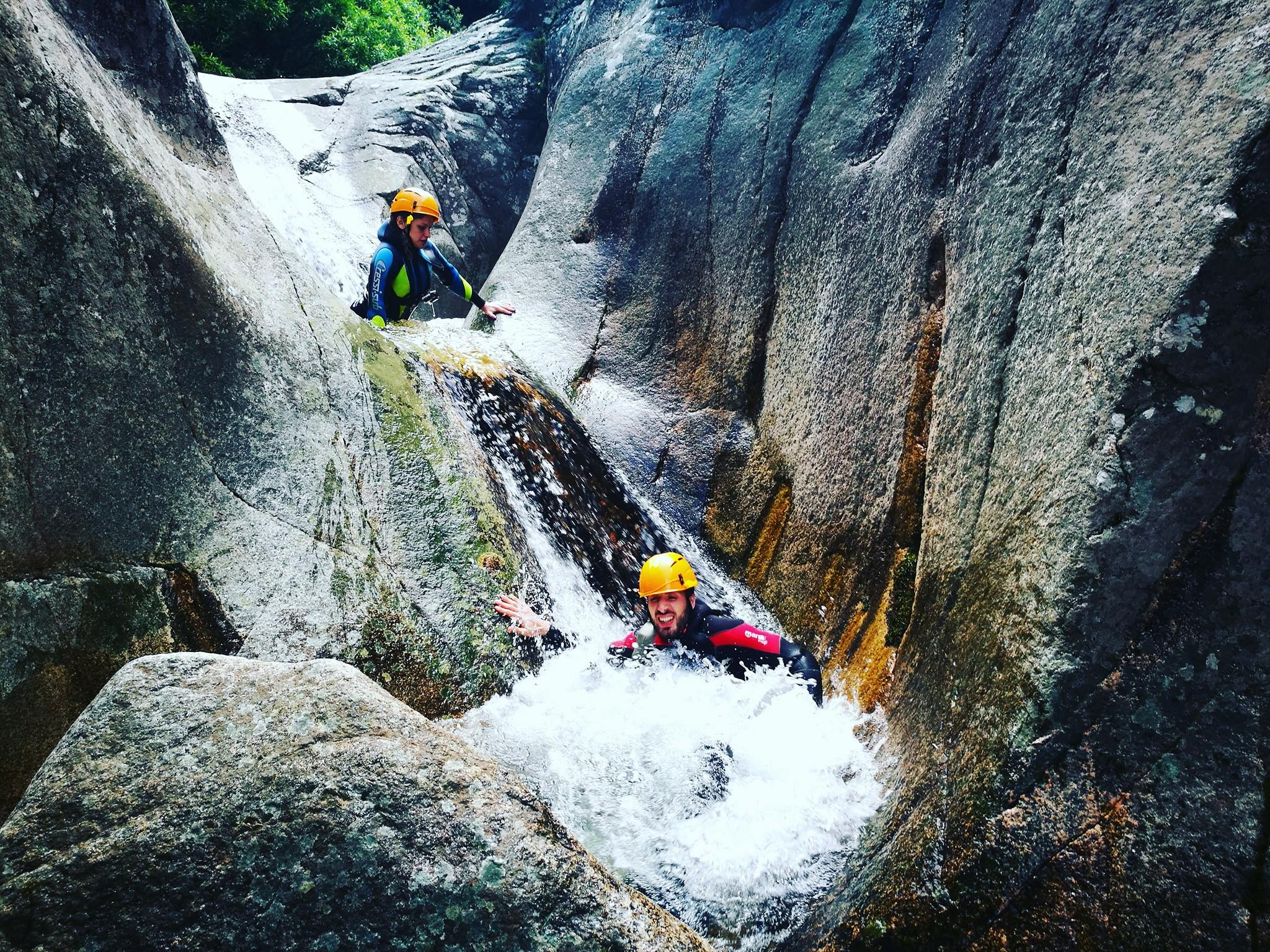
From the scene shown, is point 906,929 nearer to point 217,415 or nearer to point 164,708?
point 164,708

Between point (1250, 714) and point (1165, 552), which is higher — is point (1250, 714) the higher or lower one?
the lower one

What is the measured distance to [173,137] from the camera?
202 inches

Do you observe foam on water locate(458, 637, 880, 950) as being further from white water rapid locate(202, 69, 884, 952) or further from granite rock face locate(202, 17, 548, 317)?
granite rock face locate(202, 17, 548, 317)

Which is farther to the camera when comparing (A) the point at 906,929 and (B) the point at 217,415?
(B) the point at 217,415

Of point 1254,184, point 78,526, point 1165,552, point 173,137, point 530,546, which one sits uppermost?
point 173,137

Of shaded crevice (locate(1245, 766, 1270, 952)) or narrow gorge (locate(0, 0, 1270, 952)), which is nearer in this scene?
narrow gorge (locate(0, 0, 1270, 952))

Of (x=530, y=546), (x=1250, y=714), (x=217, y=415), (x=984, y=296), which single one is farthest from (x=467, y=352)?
(x=1250, y=714)

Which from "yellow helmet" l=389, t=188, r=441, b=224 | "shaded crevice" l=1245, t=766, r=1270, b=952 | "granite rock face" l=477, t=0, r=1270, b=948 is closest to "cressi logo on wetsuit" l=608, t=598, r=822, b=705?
"granite rock face" l=477, t=0, r=1270, b=948

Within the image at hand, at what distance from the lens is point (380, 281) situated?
24.9 ft

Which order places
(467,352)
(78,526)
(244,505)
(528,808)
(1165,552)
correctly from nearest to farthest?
(528,808) < (1165,552) < (78,526) < (244,505) < (467,352)

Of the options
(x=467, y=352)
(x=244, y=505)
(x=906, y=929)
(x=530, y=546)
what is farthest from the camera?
(x=467, y=352)

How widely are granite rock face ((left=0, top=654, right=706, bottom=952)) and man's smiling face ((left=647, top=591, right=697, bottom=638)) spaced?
9.49 feet

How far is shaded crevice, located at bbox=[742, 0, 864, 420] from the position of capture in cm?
749

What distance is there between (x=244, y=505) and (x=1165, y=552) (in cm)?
420
